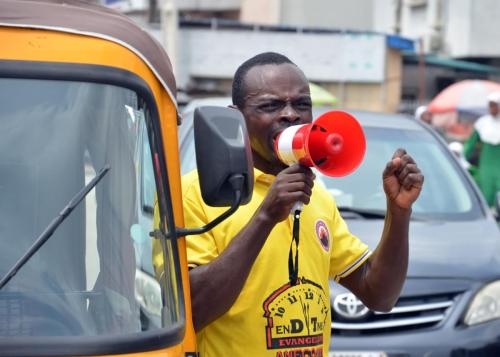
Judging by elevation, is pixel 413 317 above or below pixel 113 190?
below

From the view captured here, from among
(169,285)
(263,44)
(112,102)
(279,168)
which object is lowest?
(263,44)

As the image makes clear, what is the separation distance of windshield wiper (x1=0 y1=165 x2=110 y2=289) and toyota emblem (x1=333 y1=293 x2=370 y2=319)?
276 cm

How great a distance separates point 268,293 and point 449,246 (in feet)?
Answer: 9.98

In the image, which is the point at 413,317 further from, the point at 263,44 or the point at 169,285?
the point at 263,44

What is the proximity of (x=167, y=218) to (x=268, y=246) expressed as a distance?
0.33 meters

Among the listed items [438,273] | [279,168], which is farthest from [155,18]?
[279,168]

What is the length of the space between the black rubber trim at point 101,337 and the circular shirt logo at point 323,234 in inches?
19.2

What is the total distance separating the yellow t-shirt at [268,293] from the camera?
2961mm

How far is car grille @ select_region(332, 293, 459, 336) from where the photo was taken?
538 centimetres

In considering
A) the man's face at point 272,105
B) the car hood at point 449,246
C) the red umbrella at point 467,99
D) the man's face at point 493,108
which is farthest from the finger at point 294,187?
the red umbrella at point 467,99

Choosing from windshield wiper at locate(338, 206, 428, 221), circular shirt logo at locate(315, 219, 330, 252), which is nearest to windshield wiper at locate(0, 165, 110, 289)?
circular shirt logo at locate(315, 219, 330, 252)

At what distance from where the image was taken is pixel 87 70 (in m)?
2.74

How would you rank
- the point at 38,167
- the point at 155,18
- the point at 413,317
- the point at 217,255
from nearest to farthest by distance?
the point at 38,167 → the point at 217,255 → the point at 413,317 → the point at 155,18

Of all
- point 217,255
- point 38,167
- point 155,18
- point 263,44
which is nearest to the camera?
point 38,167
